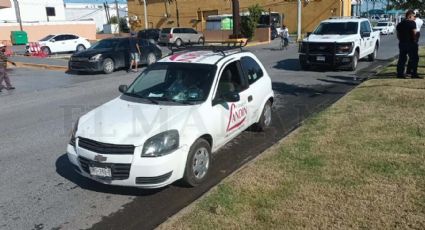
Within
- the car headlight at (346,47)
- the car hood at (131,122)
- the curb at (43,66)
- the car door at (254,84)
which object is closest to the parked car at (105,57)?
the curb at (43,66)

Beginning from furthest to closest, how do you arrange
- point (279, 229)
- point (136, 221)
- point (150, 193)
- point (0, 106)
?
point (0, 106)
point (150, 193)
point (136, 221)
point (279, 229)

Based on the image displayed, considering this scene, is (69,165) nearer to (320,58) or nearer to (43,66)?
(320,58)

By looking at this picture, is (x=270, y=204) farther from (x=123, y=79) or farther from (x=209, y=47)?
(x=123, y=79)

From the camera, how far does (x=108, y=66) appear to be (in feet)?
59.3

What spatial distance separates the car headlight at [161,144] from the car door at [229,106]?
0.87m

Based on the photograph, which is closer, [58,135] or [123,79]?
[58,135]

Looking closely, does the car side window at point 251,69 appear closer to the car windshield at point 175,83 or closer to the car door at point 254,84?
the car door at point 254,84

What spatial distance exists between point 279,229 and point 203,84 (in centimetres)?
250


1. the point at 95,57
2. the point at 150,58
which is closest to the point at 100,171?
the point at 95,57

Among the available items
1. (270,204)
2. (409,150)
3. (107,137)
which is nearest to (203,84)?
(107,137)

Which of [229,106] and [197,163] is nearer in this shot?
[197,163]

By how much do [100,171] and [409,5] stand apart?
939 cm

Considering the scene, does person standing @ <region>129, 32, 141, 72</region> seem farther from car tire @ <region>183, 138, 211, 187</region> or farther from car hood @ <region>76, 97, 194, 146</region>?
car tire @ <region>183, 138, 211, 187</region>

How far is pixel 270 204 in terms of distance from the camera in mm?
4391
